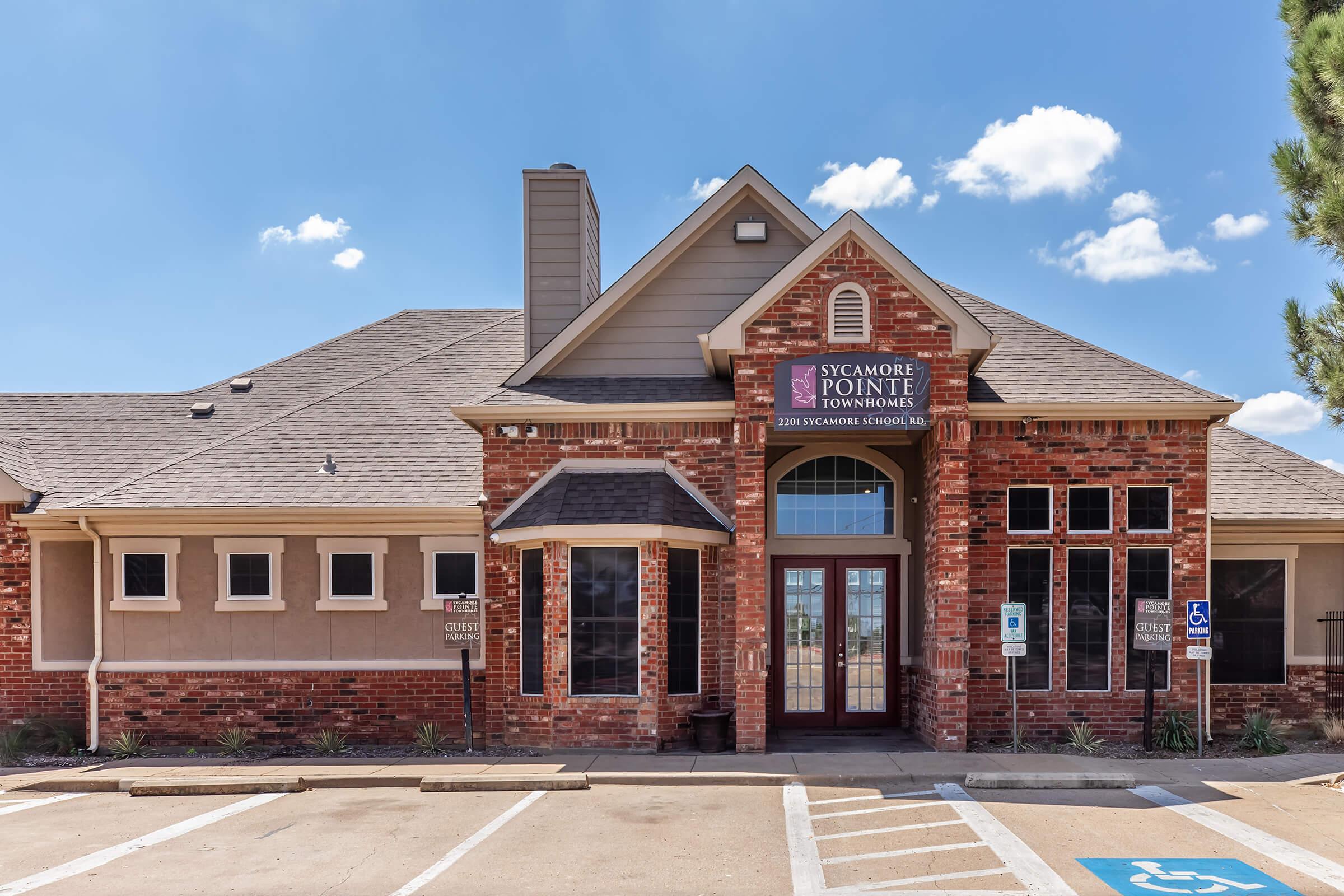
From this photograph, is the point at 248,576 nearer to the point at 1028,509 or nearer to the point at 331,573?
the point at 331,573

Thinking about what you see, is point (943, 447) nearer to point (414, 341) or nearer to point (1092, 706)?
point (1092, 706)

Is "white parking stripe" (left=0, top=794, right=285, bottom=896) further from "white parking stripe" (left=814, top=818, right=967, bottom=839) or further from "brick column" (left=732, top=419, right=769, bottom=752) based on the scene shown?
"white parking stripe" (left=814, top=818, right=967, bottom=839)

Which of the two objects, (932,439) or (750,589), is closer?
(750,589)

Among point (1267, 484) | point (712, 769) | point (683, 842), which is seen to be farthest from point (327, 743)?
point (1267, 484)

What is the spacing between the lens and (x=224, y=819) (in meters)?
9.48

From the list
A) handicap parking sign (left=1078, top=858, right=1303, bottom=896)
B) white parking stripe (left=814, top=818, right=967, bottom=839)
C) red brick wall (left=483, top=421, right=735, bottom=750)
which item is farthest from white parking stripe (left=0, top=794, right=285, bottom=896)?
handicap parking sign (left=1078, top=858, right=1303, bottom=896)

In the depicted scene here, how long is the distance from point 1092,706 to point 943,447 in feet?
13.9

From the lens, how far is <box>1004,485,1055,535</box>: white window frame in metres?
12.9

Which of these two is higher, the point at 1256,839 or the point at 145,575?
the point at 145,575

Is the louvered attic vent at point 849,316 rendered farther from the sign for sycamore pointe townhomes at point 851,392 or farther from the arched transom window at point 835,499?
the arched transom window at point 835,499

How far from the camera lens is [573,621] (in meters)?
Result: 12.3

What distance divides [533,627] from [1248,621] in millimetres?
10614

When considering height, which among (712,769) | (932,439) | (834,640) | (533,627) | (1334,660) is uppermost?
(932,439)

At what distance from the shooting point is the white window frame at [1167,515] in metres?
12.8
